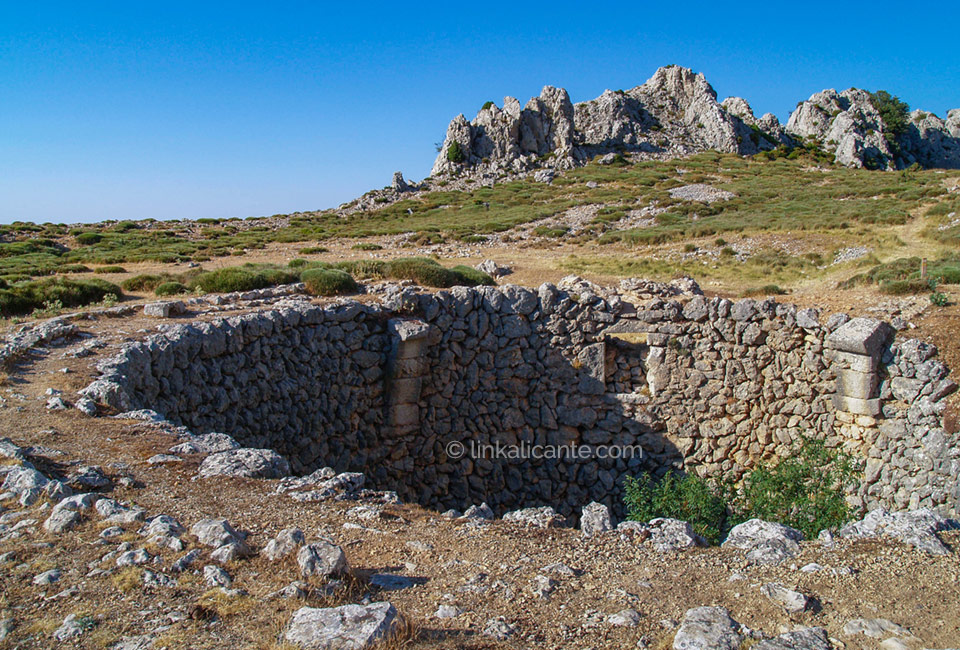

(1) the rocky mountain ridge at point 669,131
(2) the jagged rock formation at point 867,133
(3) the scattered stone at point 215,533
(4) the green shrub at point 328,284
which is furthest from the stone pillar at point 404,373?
(2) the jagged rock formation at point 867,133

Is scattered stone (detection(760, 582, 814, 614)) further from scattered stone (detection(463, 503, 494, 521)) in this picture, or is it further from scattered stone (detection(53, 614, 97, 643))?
scattered stone (detection(53, 614, 97, 643))

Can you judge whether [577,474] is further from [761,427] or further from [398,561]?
[398,561]

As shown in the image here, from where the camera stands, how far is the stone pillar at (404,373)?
11445mm

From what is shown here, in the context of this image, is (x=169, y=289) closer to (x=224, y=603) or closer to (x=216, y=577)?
(x=216, y=577)

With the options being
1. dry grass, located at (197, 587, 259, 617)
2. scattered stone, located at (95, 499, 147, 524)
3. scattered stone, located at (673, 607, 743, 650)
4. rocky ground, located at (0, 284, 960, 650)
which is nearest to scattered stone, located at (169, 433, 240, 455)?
rocky ground, located at (0, 284, 960, 650)

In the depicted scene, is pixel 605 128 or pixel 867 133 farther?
pixel 605 128

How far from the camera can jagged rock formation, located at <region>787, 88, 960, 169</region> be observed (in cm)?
6625

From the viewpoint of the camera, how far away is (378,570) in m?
4.41

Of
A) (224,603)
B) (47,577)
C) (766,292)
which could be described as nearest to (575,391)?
(766,292)

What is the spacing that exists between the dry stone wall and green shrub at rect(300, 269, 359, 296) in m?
2.21

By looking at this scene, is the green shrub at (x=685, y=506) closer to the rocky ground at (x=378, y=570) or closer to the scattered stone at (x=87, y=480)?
the rocky ground at (x=378, y=570)

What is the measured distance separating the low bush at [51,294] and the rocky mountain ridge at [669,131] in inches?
2067

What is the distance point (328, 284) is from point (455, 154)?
54780mm

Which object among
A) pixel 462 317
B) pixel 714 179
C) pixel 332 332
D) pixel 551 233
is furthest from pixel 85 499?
pixel 714 179
